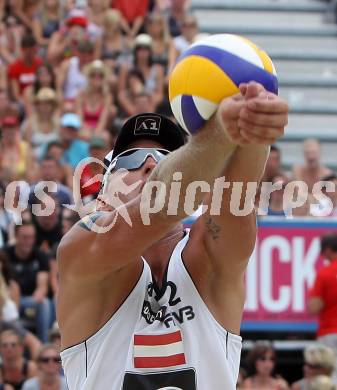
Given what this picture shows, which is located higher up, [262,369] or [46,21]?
[46,21]

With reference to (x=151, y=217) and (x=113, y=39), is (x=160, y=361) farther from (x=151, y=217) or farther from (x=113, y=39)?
(x=113, y=39)

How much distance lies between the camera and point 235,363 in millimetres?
3555

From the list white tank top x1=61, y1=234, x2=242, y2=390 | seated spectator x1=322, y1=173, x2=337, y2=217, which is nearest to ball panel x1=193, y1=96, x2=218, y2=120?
white tank top x1=61, y1=234, x2=242, y2=390

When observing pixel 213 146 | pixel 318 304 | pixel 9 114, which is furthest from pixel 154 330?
pixel 9 114

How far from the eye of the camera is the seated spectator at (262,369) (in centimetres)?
864

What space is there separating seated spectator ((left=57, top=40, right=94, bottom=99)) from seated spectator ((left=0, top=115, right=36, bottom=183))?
1375 mm

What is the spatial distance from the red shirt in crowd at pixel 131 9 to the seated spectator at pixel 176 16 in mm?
371

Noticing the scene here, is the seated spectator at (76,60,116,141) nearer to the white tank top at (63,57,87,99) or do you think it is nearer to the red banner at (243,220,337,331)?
the white tank top at (63,57,87,99)

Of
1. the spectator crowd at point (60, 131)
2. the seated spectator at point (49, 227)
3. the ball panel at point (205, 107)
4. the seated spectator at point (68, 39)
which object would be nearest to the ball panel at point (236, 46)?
the ball panel at point (205, 107)

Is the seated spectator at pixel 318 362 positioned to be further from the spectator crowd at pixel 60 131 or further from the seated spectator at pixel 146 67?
the seated spectator at pixel 146 67

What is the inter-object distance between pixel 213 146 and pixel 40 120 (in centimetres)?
885

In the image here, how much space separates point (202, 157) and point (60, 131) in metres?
8.37

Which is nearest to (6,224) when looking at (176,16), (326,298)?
(326,298)

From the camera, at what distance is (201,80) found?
9.87 ft
